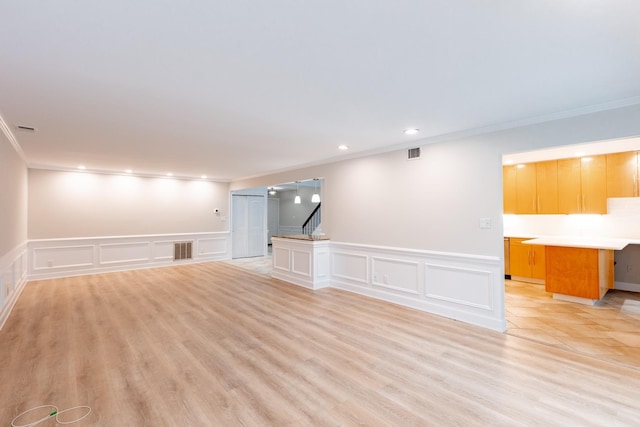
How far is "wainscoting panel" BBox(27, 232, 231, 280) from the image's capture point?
651 cm

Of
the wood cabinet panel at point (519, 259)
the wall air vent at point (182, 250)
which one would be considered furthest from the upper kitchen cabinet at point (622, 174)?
the wall air vent at point (182, 250)

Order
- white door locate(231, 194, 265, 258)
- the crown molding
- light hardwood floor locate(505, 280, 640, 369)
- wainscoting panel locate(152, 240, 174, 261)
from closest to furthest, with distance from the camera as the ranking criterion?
Result: light hardwood floor locate(505, 280, 640, 369), the crown molding, wainscoting panel locate(152, 240, 174, 261), white door locate(231, 194, 265, 258)

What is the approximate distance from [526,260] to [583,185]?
1666 mm

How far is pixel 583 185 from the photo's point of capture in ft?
17.6

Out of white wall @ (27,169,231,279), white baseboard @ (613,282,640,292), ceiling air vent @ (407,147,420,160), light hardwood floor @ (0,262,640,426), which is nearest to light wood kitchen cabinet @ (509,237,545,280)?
white baseboard @ (613,282,640,292)

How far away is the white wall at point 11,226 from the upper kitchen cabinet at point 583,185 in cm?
869

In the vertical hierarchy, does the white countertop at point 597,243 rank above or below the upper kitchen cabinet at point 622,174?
below

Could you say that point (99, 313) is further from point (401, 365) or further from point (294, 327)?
point (401, 365)

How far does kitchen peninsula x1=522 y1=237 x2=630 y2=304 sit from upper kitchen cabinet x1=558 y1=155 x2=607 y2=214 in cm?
73

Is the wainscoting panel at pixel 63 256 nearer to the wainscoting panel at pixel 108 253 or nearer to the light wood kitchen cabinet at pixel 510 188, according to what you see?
the wainscoting panel at pixel 108 253

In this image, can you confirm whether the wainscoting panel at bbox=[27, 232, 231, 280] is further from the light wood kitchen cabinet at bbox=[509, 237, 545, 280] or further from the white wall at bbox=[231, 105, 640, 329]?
the light wood kitchen cabinet at bbox=[509, 237, 545, 280]

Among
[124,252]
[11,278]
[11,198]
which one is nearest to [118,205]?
[124,252]

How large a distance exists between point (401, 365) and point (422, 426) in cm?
79

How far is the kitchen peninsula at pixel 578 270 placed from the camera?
4461mm
